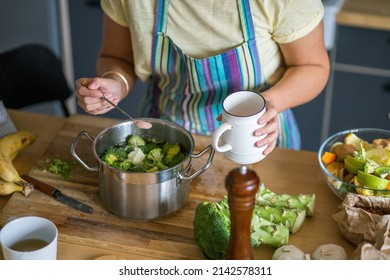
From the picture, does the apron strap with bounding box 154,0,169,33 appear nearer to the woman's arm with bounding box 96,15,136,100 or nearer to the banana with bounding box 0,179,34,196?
Result: the woman's arm with bounding box 96,15,136,100

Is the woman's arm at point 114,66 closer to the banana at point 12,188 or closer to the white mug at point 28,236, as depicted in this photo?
the banana at point 12,188

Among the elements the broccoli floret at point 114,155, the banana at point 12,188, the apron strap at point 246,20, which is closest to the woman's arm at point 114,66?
the broccoli floret at point 114,155

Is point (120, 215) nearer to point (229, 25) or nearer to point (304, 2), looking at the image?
point (229, 25)

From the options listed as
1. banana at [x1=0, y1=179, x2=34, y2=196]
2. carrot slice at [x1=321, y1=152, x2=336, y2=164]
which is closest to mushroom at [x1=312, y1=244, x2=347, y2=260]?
carrot slice at [x1=321, y1=152, x2=336, y2=164]

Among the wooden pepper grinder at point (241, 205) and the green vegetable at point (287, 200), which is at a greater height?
the wooden pepper grinder at point (241, 205)

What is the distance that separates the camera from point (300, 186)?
1.52m

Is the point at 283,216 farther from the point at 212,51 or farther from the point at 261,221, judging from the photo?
the point at 212,51

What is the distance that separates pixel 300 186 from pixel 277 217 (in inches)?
7.4

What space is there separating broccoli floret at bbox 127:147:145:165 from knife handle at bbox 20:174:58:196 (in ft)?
0.61

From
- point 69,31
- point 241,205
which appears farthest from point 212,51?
point 69,31

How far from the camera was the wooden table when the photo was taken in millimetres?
1340

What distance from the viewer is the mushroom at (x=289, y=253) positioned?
4.08ft

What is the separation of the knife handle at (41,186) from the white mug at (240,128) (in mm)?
395
